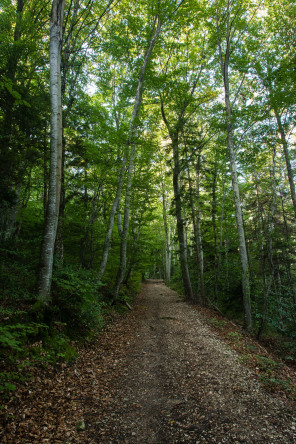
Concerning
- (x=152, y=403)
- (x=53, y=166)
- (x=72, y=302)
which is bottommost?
(x=152, y=403)

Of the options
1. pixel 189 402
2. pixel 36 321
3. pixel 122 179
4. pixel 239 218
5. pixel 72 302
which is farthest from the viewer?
pixel 122 179

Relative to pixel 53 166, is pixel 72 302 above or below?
below

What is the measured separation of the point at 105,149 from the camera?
28.2 feet

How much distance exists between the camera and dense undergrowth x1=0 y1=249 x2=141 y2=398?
3.36 meters

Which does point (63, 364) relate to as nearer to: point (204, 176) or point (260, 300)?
point (260, 300)

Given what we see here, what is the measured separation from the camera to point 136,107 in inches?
401

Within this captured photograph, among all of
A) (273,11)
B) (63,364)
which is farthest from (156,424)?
(273,11)

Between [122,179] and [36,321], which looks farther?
[122,179]

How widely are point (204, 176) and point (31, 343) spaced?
12607 millimetres

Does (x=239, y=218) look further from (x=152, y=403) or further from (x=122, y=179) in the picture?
(x=152, y=403)

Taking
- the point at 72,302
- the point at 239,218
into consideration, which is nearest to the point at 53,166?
the point at 72,302

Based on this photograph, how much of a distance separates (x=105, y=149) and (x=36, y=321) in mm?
6655

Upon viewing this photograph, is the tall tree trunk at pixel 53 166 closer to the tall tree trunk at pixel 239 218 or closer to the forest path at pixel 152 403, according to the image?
the forest path at pixel 152 403

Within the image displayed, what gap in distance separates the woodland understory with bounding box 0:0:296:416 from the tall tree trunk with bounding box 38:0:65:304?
3 cm
